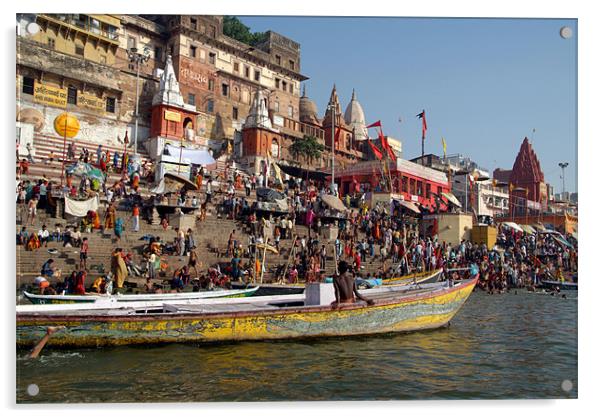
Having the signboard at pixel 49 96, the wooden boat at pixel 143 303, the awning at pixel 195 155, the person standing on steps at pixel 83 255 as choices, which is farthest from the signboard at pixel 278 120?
the wooden boat at pixel 143 303

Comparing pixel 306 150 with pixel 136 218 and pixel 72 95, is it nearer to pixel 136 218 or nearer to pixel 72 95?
pixel 72 95

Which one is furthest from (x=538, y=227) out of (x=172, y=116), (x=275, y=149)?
(x=172, y=116)

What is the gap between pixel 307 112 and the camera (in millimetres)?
37312

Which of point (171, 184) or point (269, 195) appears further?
point (269, 195)

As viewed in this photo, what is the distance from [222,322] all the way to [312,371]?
160cm

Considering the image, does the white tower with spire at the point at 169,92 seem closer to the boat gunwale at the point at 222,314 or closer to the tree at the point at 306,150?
the tree at the point at 306,150

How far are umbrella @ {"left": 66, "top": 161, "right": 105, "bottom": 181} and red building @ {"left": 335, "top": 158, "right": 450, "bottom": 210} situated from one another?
45.7 ft

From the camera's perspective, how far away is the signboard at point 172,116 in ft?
74.8

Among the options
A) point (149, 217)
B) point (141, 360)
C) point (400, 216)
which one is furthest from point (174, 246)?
point (400, 216)

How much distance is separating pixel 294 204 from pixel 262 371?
12215 mm

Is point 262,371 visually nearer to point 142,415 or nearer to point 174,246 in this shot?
point 142,415

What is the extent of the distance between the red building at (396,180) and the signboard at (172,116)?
903cm

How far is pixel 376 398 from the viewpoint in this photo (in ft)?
18.1

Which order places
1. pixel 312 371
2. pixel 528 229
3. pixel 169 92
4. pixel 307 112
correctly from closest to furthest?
pixel 312 371, pixel 528 229, pixel 169 92, pixel 307 112
